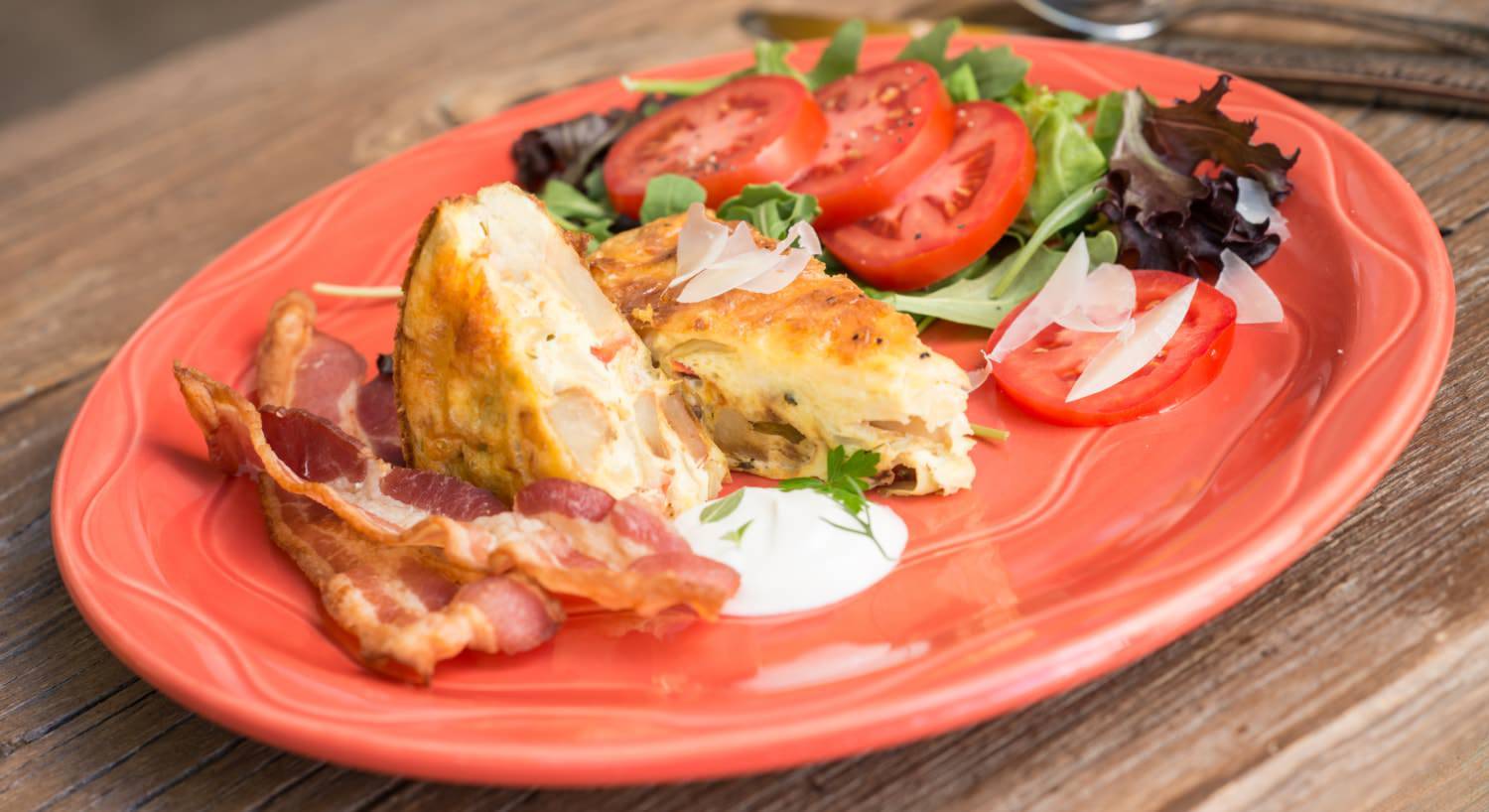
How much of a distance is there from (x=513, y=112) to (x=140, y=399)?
1940mm

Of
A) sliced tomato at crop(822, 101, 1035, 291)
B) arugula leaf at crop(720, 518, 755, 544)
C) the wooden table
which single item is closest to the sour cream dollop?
arugula leaf at crop(720, 518, 755, 544)

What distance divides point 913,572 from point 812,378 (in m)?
0.58

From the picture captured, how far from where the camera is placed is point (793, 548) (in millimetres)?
2721

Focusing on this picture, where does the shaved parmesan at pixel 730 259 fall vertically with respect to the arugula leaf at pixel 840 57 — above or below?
above

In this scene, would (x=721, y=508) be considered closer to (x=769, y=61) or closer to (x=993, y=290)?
(x=993, y=290)

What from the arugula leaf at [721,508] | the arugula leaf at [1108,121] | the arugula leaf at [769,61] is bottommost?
→ the arugula leaf at [721,508]

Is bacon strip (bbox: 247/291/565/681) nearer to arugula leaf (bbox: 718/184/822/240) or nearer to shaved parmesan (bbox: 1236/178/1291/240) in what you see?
arugula leaf (bbox: 718/184/822/240)

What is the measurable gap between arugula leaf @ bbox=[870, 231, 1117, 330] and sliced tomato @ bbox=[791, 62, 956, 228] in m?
0.31

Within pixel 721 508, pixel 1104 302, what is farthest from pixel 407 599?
pixel 1104 302

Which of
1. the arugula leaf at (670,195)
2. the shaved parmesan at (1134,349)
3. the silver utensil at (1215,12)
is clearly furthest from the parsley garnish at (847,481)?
the silver utensil at (1215,12)

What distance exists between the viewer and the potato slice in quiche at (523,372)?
114 inches

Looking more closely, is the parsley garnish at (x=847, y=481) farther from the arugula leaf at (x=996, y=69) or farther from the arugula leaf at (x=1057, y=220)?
the arugula leaf at (x=996, y=69)

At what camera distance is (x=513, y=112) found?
16.1ft

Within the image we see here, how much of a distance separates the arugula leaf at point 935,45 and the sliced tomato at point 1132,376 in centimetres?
144
